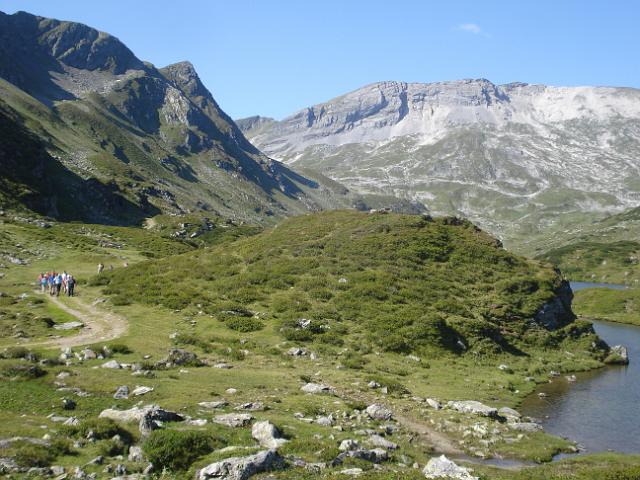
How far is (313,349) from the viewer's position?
3347 cm

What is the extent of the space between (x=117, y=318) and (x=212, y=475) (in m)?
26.8

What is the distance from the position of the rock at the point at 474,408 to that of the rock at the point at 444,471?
985cm

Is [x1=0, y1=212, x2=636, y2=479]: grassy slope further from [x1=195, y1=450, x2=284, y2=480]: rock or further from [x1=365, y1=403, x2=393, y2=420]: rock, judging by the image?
[x1=365, y1=403, x2=393, y2=420]: rock

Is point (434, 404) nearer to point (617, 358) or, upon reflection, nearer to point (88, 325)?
point (88, 325)

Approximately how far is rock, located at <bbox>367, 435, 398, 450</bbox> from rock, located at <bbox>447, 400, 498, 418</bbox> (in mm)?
8071

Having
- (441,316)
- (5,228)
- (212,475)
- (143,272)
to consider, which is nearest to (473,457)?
(212,475)

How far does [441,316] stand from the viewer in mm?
38969

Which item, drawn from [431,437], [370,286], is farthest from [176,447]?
[370,286]

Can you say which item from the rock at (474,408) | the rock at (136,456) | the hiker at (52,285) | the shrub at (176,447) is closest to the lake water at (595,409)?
the rock at (474,408)

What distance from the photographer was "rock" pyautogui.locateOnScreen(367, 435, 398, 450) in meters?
18.2

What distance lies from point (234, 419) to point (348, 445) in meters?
4.42

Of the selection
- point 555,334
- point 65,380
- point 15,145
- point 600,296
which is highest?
point 15,145

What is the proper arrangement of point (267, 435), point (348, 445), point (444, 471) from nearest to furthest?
point (444, 471) < point (267, 435) < point (348, 445)

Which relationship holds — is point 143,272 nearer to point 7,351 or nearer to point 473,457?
point 7,351
